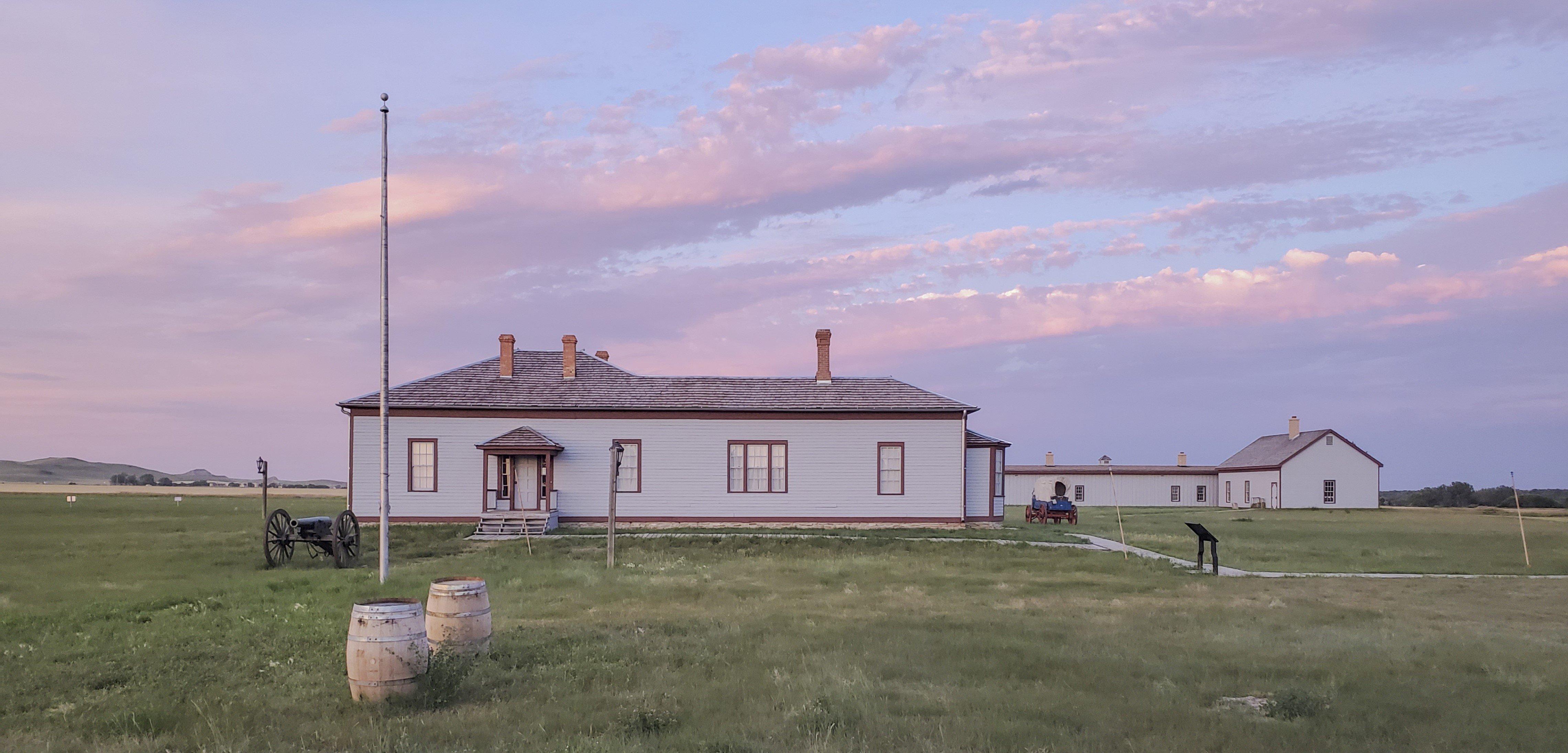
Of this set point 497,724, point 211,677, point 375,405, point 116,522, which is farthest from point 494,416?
point 497,724

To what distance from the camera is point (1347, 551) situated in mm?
26906

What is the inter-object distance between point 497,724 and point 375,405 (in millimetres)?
25730

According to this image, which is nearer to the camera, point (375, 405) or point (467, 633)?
point (467, 633)

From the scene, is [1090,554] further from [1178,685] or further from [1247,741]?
[1247,741]

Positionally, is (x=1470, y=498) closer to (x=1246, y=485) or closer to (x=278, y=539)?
(x=1246, y=485)

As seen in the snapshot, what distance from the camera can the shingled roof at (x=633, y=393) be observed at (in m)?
32.7

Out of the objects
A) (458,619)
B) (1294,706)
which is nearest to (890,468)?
(458,619)

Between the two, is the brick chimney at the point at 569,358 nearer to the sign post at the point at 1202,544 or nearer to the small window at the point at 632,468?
the small window at the point at 632,468

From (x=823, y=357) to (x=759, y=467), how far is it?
4366 millimetres

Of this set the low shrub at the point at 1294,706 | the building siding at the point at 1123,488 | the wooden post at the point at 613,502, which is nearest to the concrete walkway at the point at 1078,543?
the wooden post at the point at 613,502

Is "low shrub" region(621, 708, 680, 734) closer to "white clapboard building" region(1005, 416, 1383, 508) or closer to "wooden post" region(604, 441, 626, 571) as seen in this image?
"wooden post" region(604, 441, 626, 571)

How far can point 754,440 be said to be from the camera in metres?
33.0

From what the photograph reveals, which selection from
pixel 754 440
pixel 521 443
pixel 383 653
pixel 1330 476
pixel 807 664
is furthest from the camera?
pixel 1330 476

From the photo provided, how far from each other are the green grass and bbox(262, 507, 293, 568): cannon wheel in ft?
64.8
